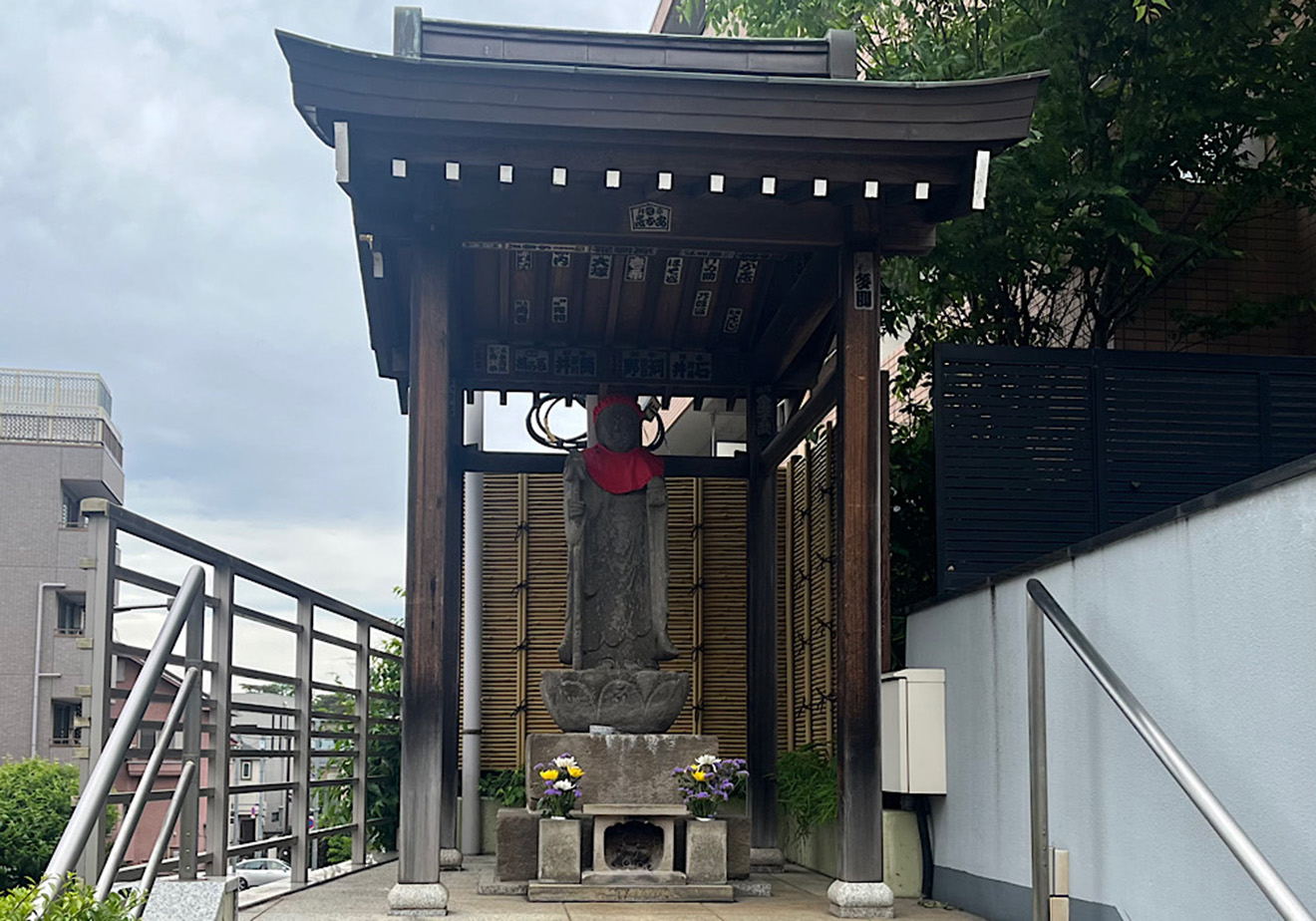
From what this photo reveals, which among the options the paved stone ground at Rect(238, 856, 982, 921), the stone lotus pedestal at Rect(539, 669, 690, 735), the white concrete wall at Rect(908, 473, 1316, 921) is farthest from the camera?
the stone lotus pedestal at Rect(539, 669, 690, 735)

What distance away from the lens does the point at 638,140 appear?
6.61m

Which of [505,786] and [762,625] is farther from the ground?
[762,625]

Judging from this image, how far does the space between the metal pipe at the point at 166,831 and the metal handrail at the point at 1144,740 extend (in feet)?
9.65

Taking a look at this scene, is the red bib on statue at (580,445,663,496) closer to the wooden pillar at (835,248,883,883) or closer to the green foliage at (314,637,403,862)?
the wooden pillar at (835,248,883,883)

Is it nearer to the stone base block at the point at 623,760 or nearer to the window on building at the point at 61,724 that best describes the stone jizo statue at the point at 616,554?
the stone base block at the point at 623,760

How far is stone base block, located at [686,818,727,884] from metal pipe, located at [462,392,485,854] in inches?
125

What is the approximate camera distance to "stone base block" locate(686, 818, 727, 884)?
7.38m

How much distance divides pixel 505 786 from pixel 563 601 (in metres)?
1.37

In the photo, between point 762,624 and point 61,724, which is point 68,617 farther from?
point 762,624

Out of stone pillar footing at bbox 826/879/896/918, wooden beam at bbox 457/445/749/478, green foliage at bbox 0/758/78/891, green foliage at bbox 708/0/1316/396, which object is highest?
green foliage at bbox 708/0/1316/396

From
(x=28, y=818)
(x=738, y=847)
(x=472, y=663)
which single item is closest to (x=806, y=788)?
(x=738, y=847)

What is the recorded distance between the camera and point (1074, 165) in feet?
31.5

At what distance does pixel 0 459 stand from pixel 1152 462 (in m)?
37.1

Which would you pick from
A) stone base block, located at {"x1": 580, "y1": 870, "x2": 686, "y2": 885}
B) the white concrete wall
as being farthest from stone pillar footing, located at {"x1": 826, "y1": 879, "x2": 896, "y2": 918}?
stone base block, located at {"x1": 580, "y1": 870, "x2": 686, "y2": 885}
